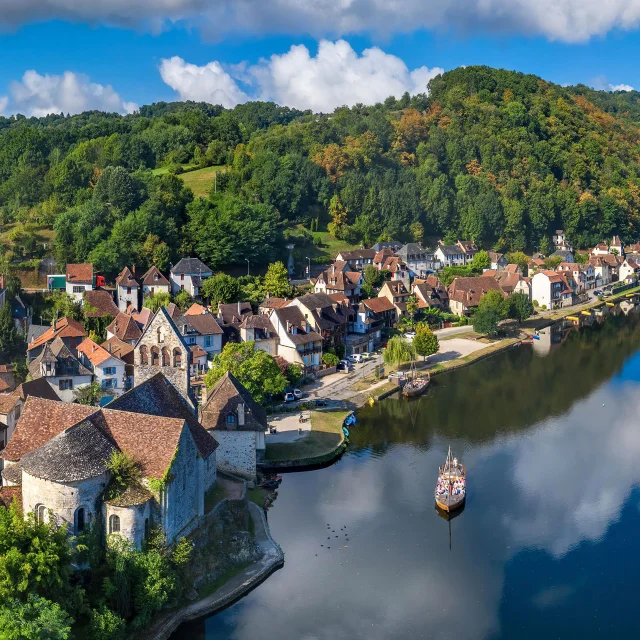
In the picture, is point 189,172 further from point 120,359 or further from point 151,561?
point 151,561

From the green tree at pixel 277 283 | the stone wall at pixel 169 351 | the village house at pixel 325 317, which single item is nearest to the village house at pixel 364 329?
the village house at pixel 325 317

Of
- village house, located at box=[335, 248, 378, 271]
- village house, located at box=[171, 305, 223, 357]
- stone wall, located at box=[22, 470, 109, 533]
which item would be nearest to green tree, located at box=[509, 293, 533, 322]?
village house, located at box=[335, 248, 378, 271]

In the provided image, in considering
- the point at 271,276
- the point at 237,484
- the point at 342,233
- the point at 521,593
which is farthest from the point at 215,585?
the point at 342,233

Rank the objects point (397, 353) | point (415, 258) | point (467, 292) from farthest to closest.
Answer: point (415, 258) → point (467, 292) → point (397, 353)

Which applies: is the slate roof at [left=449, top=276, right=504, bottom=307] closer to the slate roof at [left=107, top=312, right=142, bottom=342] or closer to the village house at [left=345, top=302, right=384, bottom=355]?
the village house at [left=345, top=302, right=384, bottom=355]

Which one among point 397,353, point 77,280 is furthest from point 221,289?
point 397,353

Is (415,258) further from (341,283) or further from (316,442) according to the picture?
(316,442)
